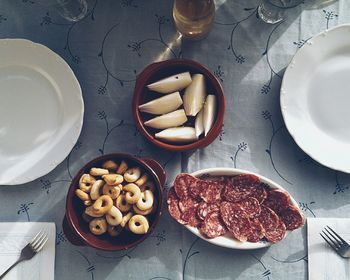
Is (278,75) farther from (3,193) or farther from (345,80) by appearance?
(3,193)

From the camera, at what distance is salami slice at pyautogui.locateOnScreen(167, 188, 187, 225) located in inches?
32.9

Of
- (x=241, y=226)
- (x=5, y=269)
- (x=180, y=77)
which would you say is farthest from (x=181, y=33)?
(x=5, y=269)

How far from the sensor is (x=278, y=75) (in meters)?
0.91

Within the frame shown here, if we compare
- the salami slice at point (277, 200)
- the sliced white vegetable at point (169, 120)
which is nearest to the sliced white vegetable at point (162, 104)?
the sliced white vegetable at point (169, 120)

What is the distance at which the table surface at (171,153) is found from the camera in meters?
0.88

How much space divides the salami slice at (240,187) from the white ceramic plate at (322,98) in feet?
0.37

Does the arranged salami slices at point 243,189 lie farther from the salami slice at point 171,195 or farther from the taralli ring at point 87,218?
the taralli ring at point 87,218

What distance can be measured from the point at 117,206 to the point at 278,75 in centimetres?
39

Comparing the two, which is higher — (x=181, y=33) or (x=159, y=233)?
(x=181, y=33)

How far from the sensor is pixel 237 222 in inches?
33.3

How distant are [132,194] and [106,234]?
9 centimetres

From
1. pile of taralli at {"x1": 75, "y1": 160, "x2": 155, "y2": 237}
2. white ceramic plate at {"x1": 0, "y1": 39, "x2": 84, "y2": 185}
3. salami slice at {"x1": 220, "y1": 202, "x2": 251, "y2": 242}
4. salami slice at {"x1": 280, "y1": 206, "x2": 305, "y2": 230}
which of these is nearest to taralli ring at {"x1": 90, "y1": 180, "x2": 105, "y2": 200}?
pile of taralli at {"x1": 75, "y1": 160, "x2": 155, "y2": 237}

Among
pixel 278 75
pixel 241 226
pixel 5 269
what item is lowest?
pixel 5 269

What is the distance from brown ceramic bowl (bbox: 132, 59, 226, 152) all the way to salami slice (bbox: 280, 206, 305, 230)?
0.19 m
